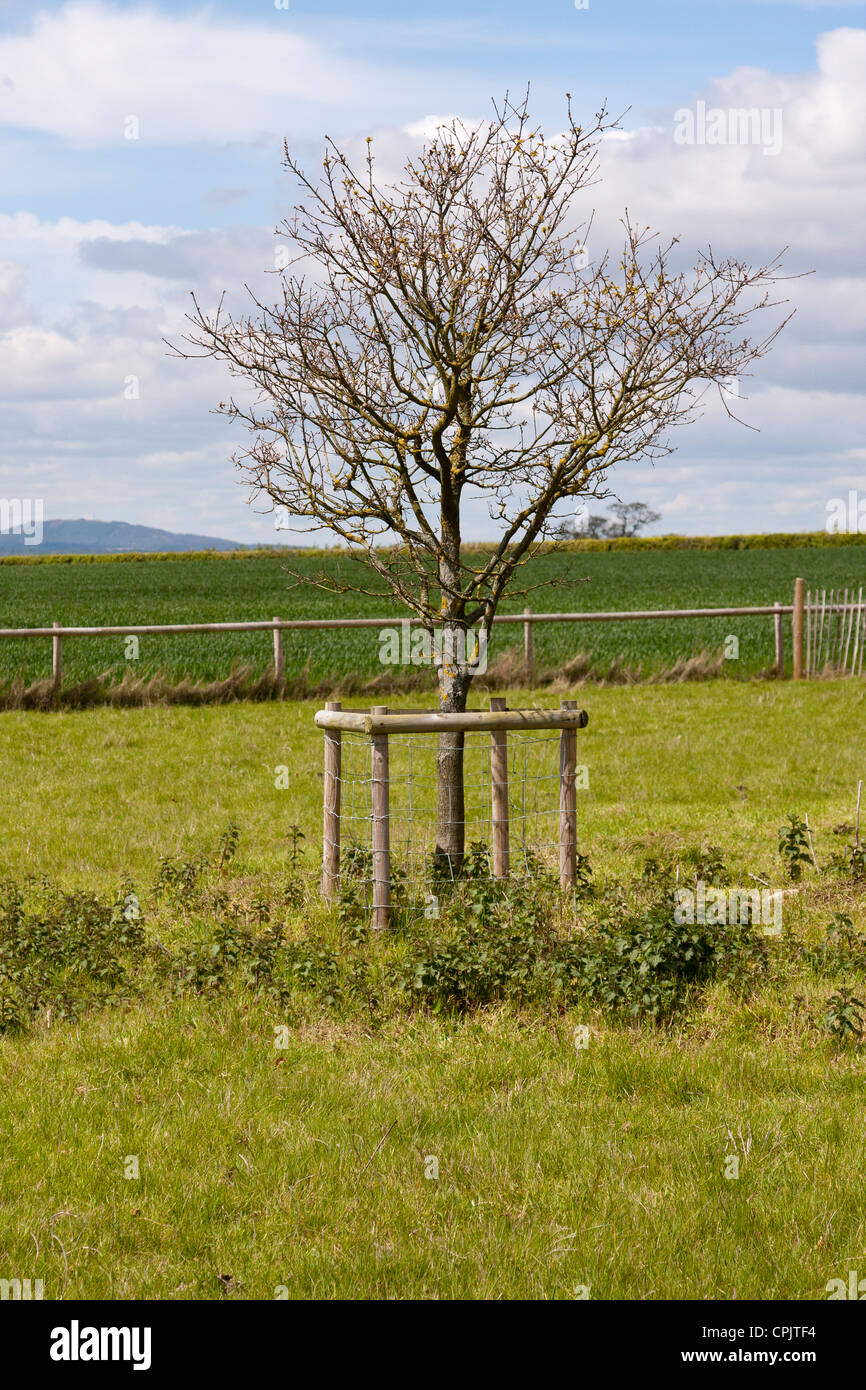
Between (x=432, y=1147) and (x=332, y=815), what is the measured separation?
11.8ft

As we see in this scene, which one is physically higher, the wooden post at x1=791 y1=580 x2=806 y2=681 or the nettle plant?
the wooden post at x1=791 y1=580 x2=806 y2=681

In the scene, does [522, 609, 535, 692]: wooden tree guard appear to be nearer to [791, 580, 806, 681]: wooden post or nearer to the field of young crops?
the field of young crops

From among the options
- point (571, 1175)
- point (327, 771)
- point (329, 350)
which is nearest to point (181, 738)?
point (327, 771)

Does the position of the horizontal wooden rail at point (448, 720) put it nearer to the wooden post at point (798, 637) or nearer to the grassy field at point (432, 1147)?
the grassy field at point (432, 1147)

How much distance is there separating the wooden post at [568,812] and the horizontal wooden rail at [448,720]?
13 cm

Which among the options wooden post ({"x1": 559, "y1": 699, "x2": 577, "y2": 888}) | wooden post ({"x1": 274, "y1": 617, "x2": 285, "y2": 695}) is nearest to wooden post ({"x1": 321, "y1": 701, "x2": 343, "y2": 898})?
wooden post ({"x1": 559, "y1": 699, "x2": 577, "y2": 888})

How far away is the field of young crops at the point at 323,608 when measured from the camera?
2084cm

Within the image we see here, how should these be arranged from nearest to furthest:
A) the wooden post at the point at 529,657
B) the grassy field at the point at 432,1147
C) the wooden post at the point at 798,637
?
the grassy field at the point at 432,1147 → the wooden post at the point at 529,657 → the wooden post at the point at 798,637

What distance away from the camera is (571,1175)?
4.39 metres

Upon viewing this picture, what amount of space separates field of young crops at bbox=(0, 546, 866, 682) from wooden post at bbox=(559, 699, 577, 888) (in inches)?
42.7

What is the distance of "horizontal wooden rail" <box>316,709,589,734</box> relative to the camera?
7.45m

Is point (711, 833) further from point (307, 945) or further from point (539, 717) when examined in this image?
point (307, 945)

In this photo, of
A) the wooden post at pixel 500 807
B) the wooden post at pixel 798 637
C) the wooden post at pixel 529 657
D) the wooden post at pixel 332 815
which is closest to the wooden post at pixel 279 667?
the wooden post at pixel 529 657
